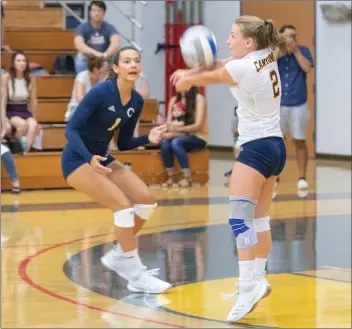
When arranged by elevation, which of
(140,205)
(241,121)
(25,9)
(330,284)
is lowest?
(330,284)

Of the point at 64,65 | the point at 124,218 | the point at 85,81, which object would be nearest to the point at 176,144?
the point at 85,81

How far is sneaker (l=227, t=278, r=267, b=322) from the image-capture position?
19.4 ft

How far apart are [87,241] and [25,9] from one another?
8.67 meters

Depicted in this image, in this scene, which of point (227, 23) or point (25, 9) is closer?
point (25, 9)

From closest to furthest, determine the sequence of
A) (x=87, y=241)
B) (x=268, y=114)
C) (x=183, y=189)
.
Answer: (x=268, y=114) → (x=87, y=241) → (x=183, y=189)

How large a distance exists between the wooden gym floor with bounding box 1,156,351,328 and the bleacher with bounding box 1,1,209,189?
41 cm

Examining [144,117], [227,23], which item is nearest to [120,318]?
[144,117]

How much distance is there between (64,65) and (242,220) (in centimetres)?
978

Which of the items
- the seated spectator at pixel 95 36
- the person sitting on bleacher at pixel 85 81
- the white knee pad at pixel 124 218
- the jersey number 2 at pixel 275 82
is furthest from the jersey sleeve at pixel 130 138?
the seated spectator at pixel 95 36

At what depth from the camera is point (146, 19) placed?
65.8ft

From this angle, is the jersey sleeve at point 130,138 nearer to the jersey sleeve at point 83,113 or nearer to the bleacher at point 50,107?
the jersey sleeve at point 83,113

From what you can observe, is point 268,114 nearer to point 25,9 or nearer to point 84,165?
point 84,165

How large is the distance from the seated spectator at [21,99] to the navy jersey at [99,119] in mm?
6123

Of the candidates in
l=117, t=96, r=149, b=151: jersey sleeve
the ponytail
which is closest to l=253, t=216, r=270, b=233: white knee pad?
the ponytail
